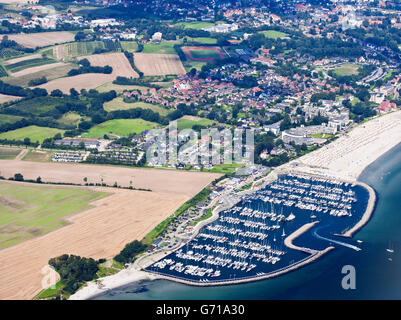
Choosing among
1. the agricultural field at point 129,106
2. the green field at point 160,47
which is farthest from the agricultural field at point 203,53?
the agricultural field at point 129,106

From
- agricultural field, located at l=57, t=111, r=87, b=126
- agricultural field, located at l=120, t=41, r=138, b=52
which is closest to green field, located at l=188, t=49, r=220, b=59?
agricultural field, located at l=120, t=41, r=138, b=52

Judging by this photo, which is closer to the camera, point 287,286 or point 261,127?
point 287,286

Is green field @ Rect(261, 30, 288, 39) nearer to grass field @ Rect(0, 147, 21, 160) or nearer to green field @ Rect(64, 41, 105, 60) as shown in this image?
green field @ Rect(64, 41, 105, 60)
